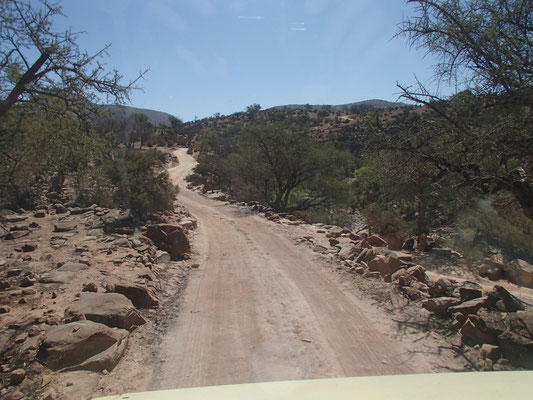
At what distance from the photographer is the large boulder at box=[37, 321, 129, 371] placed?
181 inches

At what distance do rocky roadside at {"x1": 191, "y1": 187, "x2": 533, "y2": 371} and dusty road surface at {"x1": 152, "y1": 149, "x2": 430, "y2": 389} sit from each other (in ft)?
2.11

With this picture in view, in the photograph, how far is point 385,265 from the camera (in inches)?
349

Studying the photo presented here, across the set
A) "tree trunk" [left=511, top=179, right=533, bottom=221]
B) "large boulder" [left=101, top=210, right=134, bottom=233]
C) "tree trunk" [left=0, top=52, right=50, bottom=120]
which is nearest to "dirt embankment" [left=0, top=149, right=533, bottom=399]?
"large boulder" [left=101, top=210, right=134, bottom=233]

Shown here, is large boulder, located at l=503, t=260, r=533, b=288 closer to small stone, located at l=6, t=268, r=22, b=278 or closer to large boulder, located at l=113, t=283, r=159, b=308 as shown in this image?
large boulder, located at l=113, t=283, r=159, b=308

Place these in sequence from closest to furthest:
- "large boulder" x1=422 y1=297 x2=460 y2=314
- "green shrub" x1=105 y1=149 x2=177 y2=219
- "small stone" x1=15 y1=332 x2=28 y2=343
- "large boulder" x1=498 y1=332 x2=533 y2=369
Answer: "large boulder" x1=498 y1=332 x2=533 y2=369 → "small stone" x1=15 y1=332 x2=28 y2=343 → "large boulder" x1=422 y1=297 x2=460 y2=314 → "green shrub" x1=105 y1=149 x2=177 y2=219

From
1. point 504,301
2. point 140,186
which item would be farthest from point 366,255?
point 140,186

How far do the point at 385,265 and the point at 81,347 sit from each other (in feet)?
21.3

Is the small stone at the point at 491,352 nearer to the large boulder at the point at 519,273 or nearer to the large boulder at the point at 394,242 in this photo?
the large boulder at the point at 519,273

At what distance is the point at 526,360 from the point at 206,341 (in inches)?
164

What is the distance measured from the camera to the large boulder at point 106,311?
5680 mm

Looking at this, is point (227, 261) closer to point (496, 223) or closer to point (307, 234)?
point (307, 234)

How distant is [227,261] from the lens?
10.7 m

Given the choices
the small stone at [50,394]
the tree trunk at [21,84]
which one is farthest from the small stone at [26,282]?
the small stone at [50,394]

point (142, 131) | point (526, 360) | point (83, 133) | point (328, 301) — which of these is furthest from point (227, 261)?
point (142, 131)
